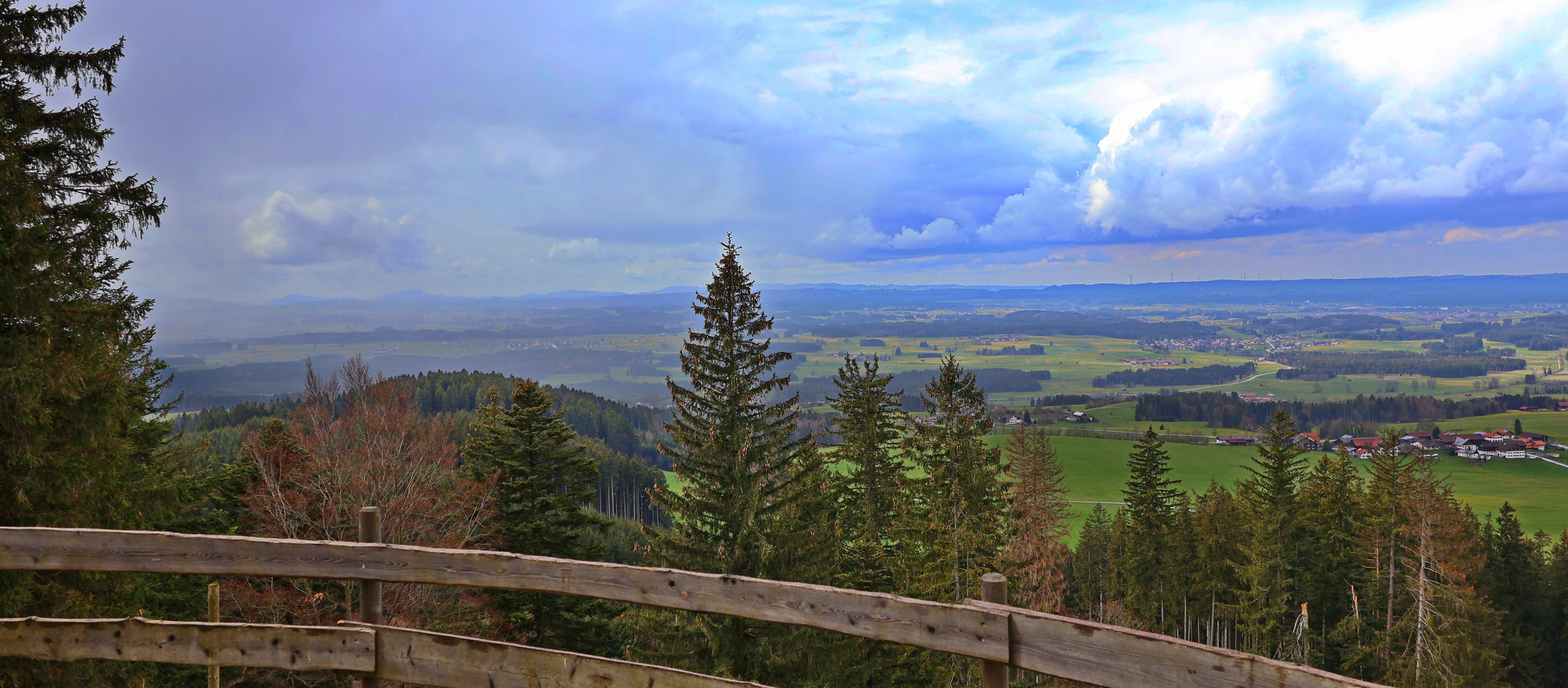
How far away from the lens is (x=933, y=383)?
26672 millimetres

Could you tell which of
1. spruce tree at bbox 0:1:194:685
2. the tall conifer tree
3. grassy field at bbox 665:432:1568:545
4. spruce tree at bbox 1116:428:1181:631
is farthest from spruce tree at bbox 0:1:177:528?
grassy field at bbox 665:432:1568:545

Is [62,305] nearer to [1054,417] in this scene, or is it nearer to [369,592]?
[369,592]

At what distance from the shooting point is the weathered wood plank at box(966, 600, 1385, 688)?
2.76 m

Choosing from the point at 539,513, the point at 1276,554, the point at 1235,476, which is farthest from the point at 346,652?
the point at 1235,476

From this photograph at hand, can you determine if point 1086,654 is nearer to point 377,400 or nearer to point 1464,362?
point 377,400

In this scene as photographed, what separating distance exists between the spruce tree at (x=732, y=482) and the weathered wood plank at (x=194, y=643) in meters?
13.8

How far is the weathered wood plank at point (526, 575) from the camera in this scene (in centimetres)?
328

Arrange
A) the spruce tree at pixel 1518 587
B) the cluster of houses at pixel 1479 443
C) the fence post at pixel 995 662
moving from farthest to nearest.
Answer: the cluster of houses at pixel 1479 443 < the spruce tree at pixel 1518 587 < the fence post at pixel 995 662

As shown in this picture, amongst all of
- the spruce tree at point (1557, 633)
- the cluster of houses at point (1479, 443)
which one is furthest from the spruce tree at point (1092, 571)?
the cluster of houses at point (1479, 443)

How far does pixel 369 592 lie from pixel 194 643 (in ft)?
2.91

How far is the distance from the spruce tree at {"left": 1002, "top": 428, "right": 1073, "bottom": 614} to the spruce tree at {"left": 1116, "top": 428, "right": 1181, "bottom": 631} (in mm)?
3487

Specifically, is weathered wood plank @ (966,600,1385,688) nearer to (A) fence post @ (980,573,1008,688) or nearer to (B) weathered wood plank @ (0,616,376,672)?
(A) fence post @ (980,573,1008,688)

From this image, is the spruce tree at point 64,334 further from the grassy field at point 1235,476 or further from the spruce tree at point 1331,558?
the grassy field at point 1235,476

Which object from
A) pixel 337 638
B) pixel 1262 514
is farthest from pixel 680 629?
pixel 1262 514
